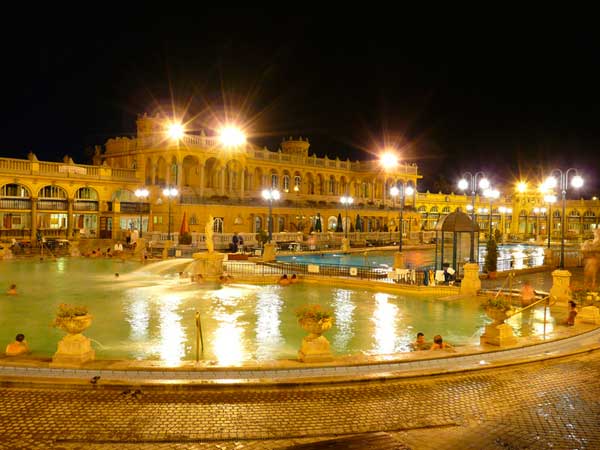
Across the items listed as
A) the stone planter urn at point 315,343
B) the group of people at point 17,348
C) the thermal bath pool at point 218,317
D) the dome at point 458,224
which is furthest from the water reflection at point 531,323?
the group of people at point 17,348

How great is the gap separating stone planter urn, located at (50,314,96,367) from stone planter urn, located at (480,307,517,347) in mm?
8371

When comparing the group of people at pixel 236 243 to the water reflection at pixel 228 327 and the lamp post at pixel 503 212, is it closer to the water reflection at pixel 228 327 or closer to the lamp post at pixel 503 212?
the water reflection at pixel 228 327

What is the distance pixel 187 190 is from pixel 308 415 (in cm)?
4206

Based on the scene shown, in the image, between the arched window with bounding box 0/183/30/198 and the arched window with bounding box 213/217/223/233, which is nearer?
the arched window with bounding box 0/183/30/198

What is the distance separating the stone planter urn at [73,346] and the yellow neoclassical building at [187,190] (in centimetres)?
2814

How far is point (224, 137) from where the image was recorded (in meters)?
50.3

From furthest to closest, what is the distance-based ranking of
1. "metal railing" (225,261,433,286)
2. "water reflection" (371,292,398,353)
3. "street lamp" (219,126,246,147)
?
"street lamp" (219,126,246,147)
"metal railing" (225,261,433,286)
"water reflection" (371,292,398,353)

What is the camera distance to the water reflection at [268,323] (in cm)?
1260

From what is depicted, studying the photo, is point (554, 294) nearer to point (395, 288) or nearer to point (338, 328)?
point (395, 288)

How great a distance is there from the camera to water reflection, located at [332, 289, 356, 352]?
1365 cm

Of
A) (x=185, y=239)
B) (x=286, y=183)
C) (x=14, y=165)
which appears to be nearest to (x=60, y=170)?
(x=14, y=165)

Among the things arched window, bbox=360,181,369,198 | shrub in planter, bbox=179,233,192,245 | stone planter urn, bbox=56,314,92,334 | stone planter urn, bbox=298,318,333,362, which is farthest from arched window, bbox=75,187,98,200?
stone planter urn, bbox=298,318,333,362

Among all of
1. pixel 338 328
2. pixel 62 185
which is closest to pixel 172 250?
pixel 62 185

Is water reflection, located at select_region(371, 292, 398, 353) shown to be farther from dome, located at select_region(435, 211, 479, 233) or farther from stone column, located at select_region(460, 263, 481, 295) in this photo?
dome, located at select_region(435, 211, 479, 233)
